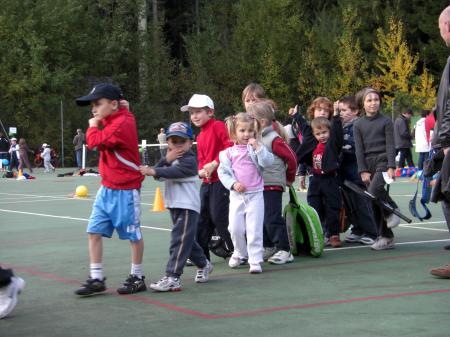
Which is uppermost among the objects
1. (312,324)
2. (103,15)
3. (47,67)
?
(103,15)

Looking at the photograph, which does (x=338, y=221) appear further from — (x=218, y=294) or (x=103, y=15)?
(x=103, y=15)

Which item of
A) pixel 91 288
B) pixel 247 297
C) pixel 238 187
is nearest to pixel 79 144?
pixel 238 187

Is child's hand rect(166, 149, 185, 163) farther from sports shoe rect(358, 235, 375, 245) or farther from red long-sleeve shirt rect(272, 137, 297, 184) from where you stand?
sports shoe rect(358, 235, 375, 245)

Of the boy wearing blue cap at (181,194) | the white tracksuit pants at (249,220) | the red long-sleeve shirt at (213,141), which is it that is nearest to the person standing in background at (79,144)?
the red long-sleeve shirt at (213,141)

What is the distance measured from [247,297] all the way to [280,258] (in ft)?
6.53

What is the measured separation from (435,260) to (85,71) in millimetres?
49092

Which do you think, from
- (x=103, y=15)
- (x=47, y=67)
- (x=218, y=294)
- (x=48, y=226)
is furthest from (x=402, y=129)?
(x=103, y=15)

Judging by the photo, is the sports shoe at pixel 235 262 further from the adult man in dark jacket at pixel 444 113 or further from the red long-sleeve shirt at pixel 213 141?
the adult man in dark jacket at pixel 444 113

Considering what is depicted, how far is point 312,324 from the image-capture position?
6539 mm

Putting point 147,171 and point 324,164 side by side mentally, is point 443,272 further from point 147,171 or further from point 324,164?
point 324,164

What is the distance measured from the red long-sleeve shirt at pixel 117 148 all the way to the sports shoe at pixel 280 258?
2101mm

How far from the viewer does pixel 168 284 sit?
26.6ft

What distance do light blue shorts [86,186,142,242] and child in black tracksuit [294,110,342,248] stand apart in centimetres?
348

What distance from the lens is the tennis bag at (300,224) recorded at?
1020 cm
